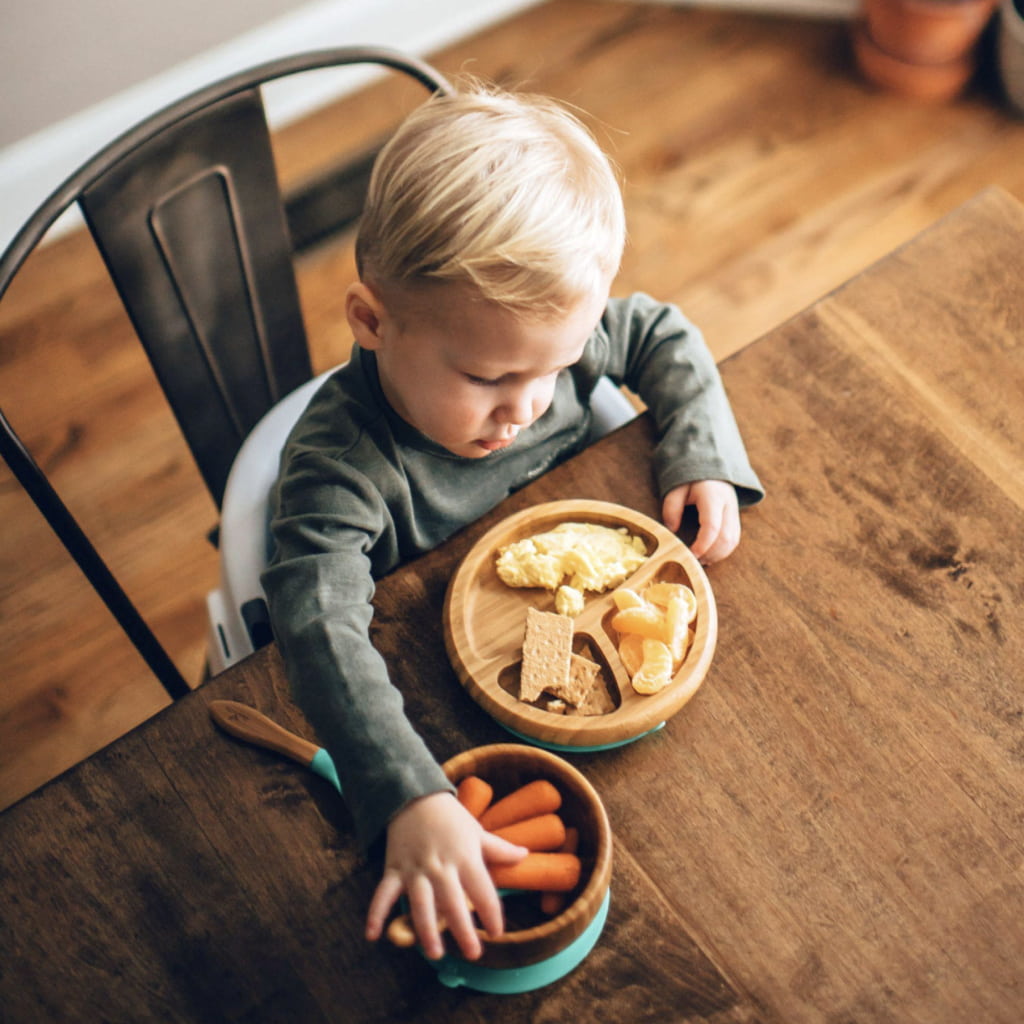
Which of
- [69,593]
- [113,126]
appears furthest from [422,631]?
[113,126]

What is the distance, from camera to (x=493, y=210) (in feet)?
2.38

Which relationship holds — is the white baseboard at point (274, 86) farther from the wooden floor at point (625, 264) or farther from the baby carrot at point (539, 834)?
the baby carrot at point (539, 834)

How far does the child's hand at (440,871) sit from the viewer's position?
60cm

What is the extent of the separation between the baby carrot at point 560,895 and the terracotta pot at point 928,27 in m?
2.22

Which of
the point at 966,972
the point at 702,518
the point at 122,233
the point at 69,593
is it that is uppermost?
the point at 122,233

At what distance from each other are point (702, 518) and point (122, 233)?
662mm

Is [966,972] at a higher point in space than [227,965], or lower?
lower

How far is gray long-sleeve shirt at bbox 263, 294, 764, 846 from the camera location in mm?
696

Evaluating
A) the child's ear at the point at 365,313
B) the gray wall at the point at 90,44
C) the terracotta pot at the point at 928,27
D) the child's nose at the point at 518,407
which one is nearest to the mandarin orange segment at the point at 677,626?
the child's nose at the point at 518,407

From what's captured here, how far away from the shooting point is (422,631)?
783 mm

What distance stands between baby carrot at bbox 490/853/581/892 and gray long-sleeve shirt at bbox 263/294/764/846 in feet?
0.27

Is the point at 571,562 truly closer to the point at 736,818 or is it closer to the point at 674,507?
the point at 674,507

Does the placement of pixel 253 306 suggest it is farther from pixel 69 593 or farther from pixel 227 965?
pixel 69 593

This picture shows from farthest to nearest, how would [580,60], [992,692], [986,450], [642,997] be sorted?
[580,60] < [986,450] < [992,692] < [642,997]
